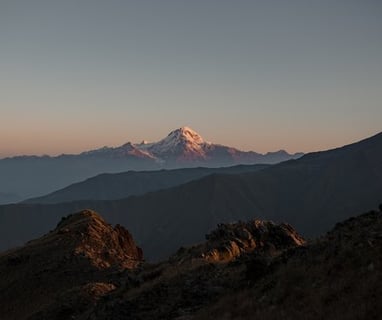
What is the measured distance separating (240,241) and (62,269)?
17123mm

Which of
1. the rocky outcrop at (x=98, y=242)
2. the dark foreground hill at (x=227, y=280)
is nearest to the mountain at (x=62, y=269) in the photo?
the rocky outcrop at (x=98, y=242)

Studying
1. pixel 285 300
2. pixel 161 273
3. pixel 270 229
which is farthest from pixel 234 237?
pixel 285 300

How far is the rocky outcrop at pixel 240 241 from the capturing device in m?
36.7

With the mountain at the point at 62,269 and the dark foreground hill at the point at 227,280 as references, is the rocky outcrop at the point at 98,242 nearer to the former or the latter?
the mountain at the point at 62,269

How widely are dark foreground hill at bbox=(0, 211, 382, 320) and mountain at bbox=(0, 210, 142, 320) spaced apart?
11cm

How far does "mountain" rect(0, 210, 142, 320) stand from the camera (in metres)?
35.0

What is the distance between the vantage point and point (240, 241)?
41312 mm

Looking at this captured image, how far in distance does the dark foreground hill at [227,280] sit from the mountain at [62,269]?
0.11 m

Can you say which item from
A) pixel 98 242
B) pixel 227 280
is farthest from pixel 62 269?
pixel 227 280

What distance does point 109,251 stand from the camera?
51.4 m

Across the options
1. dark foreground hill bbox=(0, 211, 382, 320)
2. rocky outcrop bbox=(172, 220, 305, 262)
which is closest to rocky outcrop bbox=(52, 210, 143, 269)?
dark foreground hill bbox=(0, 211, 382, 320)

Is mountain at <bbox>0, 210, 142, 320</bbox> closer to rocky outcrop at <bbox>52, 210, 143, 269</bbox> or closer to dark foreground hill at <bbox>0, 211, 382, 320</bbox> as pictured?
rocky outcrop at <bbox>52, 210, 143, 269</bbox>

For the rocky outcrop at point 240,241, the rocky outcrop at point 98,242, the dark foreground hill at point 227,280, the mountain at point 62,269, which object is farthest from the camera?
the rocky outcrop at point 98,242

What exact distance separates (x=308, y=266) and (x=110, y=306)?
11.3m
